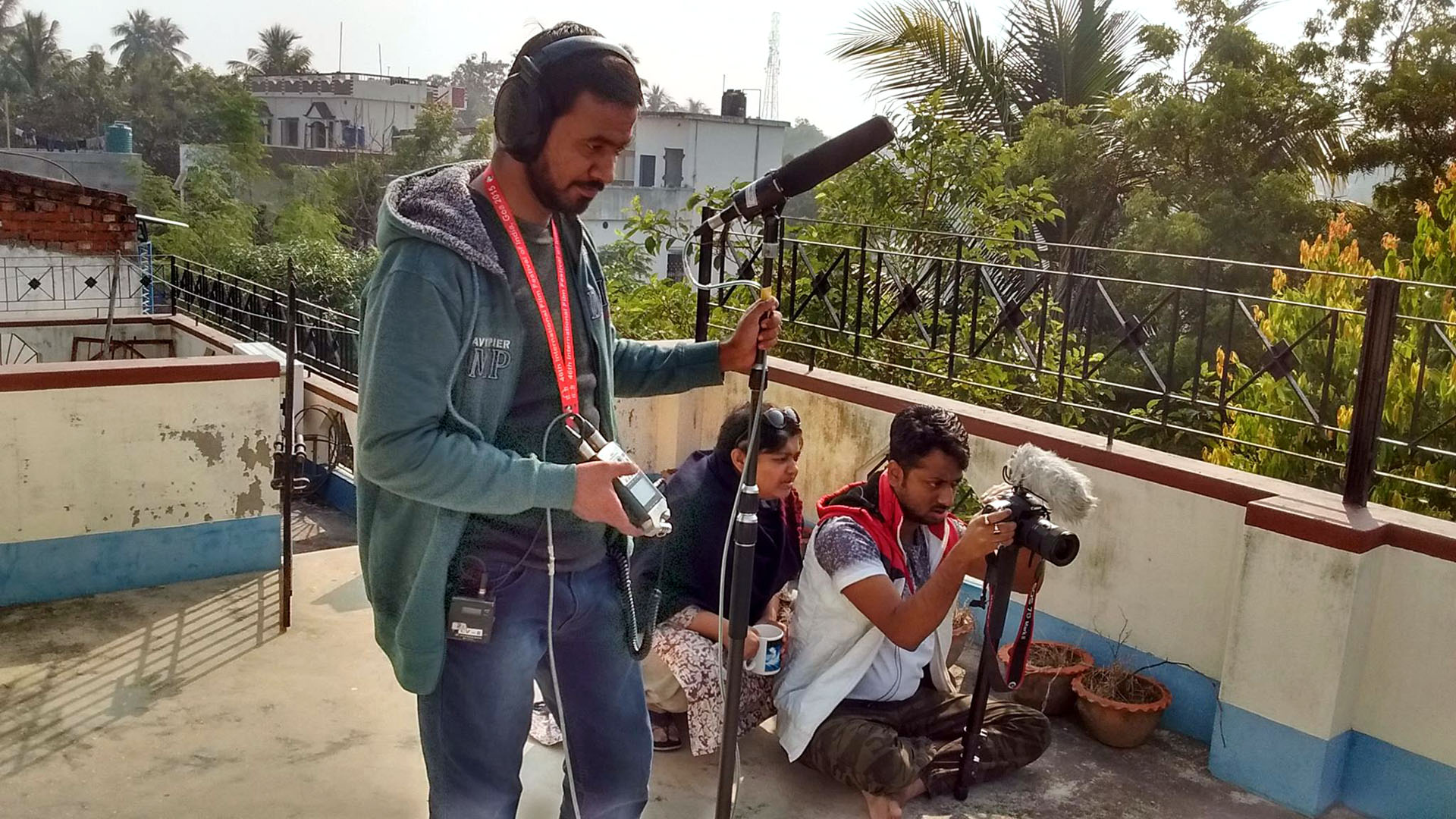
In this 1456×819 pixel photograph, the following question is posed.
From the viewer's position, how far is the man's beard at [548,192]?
1819 mm

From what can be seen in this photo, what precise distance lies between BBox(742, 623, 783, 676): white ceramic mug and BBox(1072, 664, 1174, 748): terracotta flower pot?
1037 millimetres

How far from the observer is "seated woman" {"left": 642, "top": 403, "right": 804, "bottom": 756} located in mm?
3279

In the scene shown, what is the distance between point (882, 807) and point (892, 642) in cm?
42

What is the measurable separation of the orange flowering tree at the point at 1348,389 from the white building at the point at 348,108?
41.2 meters

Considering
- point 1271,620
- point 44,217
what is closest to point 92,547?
point 1271,620

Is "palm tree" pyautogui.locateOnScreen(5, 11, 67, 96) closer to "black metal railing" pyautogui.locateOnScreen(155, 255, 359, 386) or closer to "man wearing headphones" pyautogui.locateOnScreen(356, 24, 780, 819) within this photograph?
"black metal railing" pyautogui.locateOnScreen(155, 255, 359, 386)

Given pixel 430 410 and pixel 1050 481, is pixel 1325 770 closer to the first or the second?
pixel 1050 481

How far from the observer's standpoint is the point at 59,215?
11.9 m

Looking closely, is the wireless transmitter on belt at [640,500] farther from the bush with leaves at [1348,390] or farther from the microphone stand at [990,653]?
the bush with leaves at [1348,390]

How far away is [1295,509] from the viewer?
10.6 ft

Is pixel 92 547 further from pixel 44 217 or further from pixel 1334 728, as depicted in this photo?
pixel 44 217

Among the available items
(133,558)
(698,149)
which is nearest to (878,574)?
(133,558)

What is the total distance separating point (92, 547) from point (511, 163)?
3.29 m

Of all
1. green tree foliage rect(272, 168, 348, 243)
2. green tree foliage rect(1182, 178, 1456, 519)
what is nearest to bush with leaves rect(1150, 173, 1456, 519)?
green tree foliage rect(1182, 178, 1456, 519)
